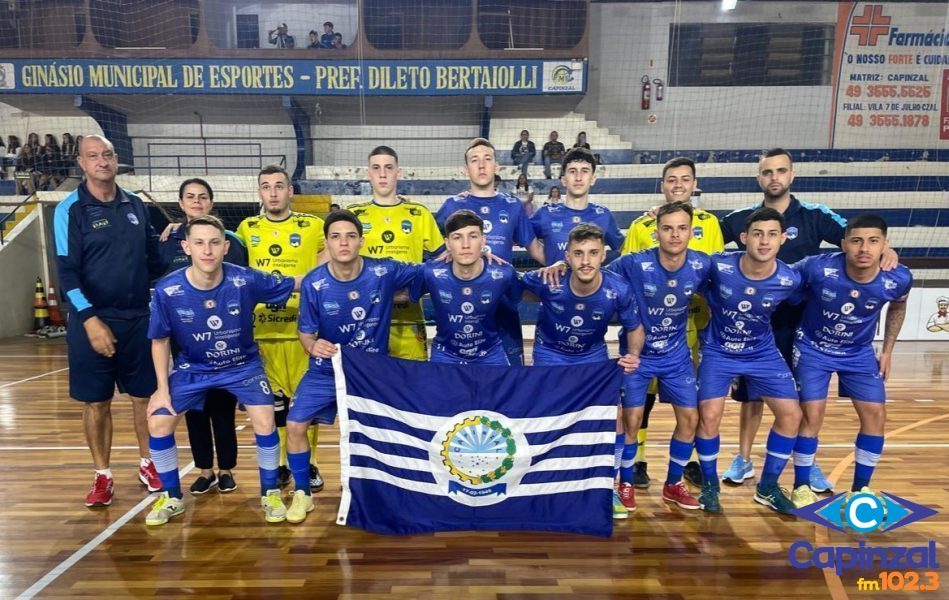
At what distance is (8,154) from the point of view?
1352 cm

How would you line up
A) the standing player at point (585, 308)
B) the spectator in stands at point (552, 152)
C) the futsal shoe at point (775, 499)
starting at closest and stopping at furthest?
1. the standing player at point (585, 308)
2. the futsal shoe at point (775, 499)
3. the spectator in stands at point (552, 152)

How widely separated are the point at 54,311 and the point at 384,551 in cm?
1129

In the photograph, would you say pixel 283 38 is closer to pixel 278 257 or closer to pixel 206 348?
pixel 278 257

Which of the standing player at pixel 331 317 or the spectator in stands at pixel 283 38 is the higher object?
the spectator in stands at pixel 283 38

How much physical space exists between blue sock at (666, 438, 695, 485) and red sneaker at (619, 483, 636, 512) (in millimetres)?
326

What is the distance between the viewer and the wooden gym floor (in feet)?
9.61

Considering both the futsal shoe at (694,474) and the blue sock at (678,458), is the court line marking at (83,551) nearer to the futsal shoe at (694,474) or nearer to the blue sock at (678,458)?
the blue sock at (678,458)

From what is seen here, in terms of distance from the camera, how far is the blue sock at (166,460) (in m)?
3.57

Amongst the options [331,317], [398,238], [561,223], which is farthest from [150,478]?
[561,223]

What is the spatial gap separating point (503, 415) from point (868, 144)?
628 inches

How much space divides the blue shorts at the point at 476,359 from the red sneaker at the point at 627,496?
1.06m

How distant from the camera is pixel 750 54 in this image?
48.2 ft

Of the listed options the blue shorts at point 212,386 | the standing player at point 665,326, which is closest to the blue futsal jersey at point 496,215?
the standing player at point 665,326

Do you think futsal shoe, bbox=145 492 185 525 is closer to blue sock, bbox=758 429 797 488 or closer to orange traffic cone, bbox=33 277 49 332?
blue sock, bbox=758 429 797 488
